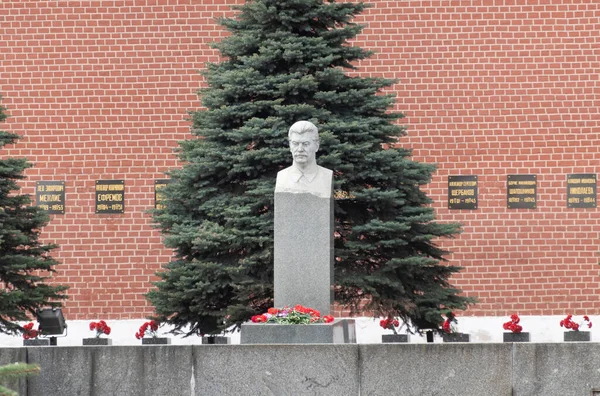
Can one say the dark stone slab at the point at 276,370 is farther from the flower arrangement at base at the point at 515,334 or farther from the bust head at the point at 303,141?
the flower arrangement at base at the point at 515,334

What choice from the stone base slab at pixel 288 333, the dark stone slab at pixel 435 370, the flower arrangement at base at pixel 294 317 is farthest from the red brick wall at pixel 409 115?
the dark stone slab at pixel 435 370

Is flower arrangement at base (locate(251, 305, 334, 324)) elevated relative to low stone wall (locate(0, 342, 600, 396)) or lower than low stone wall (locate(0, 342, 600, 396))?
elevated

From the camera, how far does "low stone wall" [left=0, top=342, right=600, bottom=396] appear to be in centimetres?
995

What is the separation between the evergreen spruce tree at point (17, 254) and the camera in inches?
544

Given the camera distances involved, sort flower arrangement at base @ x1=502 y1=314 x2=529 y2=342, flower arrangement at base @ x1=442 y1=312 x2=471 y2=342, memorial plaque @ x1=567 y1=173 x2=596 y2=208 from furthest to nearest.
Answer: memorial plaque @ x1=567 y1=173 x2=596 y2=208 → flower arrangement at base @ x1=502 y1=314 x2=529 y2=342 → flower arrangement at base @ x1=442 y1=312 x2=471 y2=342

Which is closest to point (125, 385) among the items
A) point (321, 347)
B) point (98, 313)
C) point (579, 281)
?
point (321, 347)

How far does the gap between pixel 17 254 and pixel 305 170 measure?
379cm

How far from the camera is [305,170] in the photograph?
12.1m

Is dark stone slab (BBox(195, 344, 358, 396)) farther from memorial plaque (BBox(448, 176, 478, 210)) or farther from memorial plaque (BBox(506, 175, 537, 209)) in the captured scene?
memorial plaque (BBox(506, 175, 537, 209))

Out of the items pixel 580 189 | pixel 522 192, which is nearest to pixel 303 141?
pixel 522 192

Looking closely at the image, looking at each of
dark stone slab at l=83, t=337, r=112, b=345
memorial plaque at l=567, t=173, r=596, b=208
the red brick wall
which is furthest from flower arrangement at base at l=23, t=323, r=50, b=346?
memorial plaque at l=567, t=173, r=596, b=208

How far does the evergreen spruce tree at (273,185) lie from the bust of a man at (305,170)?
1.36 meters

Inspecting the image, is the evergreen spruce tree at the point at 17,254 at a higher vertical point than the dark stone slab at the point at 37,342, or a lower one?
higher

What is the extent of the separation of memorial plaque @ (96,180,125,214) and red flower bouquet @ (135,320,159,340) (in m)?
2.49
